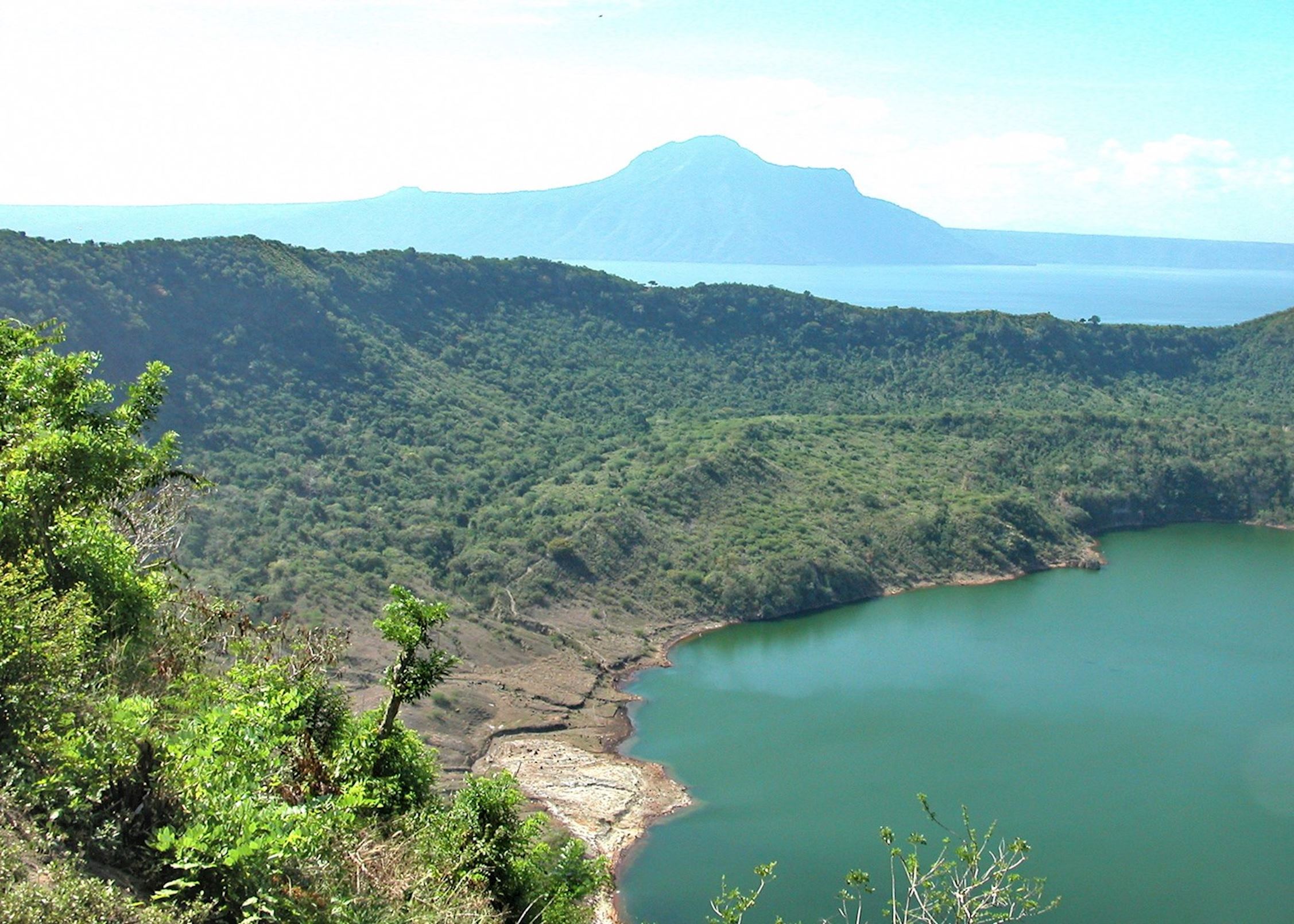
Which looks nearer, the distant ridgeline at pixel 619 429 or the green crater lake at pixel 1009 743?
the green crater lake at pixel 1009 743

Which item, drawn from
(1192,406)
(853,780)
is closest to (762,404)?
(1192,406)

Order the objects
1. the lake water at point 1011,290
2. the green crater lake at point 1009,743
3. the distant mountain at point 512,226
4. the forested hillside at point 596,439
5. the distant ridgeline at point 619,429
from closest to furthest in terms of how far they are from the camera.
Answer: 1. the green crater lake at point 1009,743
2. the forested hillside at point 596,439
3. the distant ridgeline at point 619,429
4. the lake water at point 1011,290
5. the distant mountain at point 512,226

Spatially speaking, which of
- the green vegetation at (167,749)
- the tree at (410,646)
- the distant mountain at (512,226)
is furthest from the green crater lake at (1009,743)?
the distant mountain at (512,226)

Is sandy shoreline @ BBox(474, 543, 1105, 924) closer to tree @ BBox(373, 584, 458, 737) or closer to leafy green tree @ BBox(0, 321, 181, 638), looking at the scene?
tree @ BBox(373, 584, 458, 737)

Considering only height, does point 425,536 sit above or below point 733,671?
above

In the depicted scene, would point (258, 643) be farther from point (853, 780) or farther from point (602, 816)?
point (853, 780)

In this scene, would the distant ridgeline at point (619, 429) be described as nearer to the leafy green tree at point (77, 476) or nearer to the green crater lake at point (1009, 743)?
the green crater lake at point (1009, 743)

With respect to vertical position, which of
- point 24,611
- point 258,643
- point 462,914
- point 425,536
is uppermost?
point 24,611
